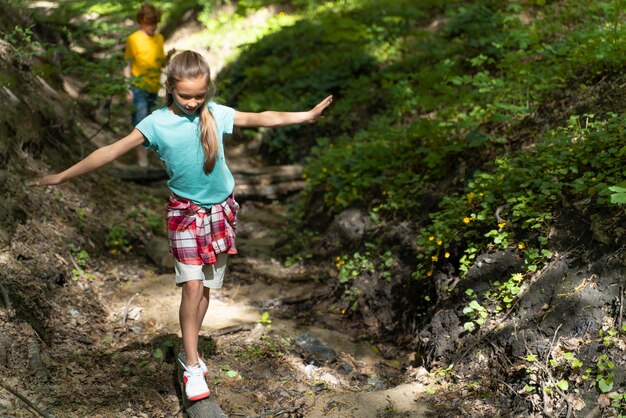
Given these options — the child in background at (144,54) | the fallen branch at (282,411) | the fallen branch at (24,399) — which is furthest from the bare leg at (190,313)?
the child in background at (144,54)

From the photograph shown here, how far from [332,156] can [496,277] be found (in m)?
3.58

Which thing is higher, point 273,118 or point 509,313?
point 273,118

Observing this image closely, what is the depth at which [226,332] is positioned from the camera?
4.67 m

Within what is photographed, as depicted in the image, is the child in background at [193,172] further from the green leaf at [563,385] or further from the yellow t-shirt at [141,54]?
the yellow t-shirt at [141,54]

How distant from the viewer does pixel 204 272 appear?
3.61m

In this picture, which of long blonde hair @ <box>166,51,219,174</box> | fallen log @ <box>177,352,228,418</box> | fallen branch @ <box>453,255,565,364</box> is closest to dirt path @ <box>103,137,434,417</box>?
fallen log @ <box>177,352,228,418</box>

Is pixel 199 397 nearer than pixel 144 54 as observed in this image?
Yes

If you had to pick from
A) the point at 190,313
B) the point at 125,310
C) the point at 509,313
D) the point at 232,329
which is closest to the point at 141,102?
the point at 125,310

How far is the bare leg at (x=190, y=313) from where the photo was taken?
3.48 m

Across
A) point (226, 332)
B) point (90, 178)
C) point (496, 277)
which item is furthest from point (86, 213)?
point (496, 277)

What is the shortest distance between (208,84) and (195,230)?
2.88ft

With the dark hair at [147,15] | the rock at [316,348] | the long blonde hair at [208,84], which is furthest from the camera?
the dark hair at [147,15]

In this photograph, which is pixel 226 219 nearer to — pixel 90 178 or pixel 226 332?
pixel 226 332

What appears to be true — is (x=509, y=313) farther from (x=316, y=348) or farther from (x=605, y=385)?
(x=316, y=348)
